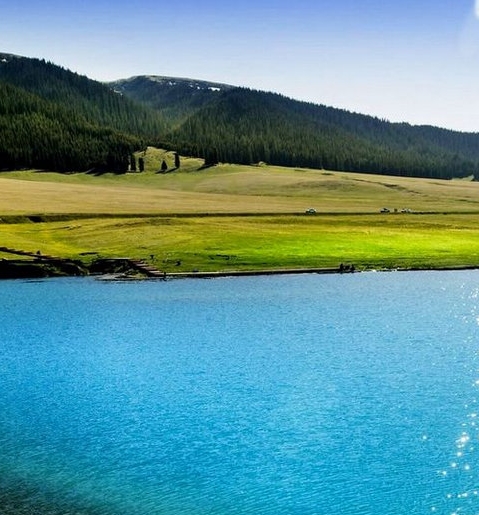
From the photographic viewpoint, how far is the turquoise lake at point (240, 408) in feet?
71.8

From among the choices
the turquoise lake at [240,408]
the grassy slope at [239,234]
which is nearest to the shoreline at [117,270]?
the grassy slope at [239,234]

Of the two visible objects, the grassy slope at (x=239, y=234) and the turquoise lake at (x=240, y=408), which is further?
the grassy slope at (x=239, y=234)

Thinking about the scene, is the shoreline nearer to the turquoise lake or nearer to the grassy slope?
the grassy slope

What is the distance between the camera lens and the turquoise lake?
21875 millimetres

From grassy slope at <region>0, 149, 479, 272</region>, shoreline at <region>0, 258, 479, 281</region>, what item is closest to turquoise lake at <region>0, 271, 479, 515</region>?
shoreline at <region>0, 258, 479, 281</region>

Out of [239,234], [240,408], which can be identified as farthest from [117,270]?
[240,408]

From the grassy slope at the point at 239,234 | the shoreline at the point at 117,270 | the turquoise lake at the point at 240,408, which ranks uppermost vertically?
the grassy slope at the point at 239,234

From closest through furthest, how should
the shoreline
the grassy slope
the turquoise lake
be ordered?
the turquoise lake → the shoreline → the grassy slope

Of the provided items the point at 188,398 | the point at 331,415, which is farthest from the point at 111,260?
the point at 331,415

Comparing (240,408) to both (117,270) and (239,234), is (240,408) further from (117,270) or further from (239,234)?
(239,234)

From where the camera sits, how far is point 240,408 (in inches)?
1184

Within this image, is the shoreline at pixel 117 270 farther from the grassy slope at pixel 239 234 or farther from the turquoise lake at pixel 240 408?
the turquoise lake at pixel 240 408

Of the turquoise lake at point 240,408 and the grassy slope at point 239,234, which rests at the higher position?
the grassy slope at point 239,234

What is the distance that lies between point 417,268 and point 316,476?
52.9 metres
